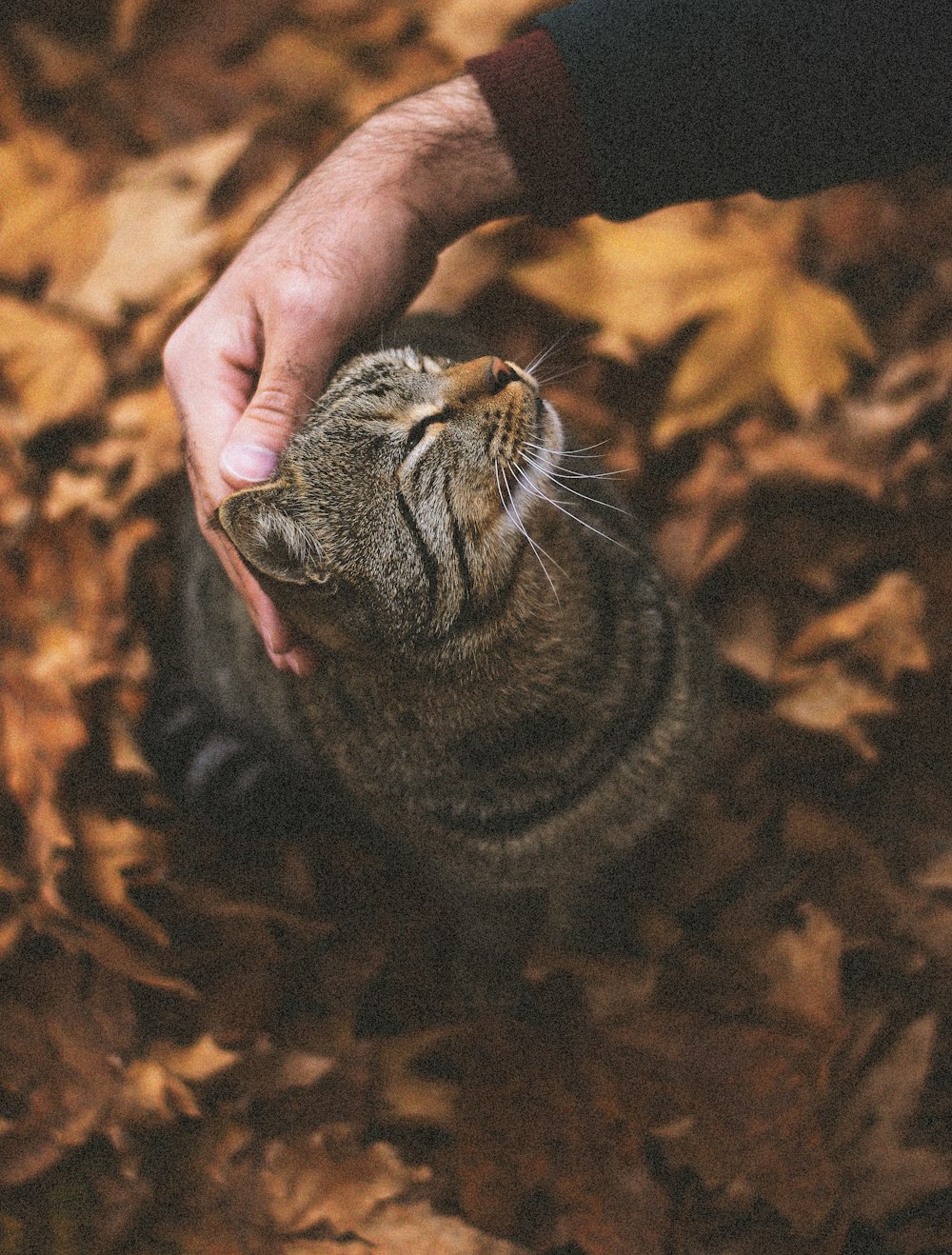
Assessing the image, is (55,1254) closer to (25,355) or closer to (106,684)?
(106,684)

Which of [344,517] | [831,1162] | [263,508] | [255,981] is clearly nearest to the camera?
[263,508]

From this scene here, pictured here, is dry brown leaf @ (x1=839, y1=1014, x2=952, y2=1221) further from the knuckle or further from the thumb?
the knuckle

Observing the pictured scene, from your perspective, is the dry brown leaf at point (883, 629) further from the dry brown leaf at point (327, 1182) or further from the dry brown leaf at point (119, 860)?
the dry brown leaf at point (119, 860)

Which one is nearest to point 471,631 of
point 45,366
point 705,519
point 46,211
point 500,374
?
point 500,374

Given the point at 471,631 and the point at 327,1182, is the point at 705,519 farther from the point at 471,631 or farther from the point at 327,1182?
the point at 327,1182

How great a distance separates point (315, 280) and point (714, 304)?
1.22 m

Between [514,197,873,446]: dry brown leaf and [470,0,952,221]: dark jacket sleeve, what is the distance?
427mm

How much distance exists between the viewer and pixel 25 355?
271cm

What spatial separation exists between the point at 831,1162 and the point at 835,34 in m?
2.39

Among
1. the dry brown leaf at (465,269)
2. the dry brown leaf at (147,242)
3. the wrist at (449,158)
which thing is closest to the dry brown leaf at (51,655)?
the dry brown leaf at (147,242)

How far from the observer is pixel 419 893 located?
2.54 m

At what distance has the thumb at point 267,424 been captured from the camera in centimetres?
179

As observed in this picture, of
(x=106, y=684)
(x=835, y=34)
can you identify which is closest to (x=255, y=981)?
(x=106, y=684)

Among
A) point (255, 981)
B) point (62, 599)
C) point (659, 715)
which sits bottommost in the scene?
point (255, 981)
